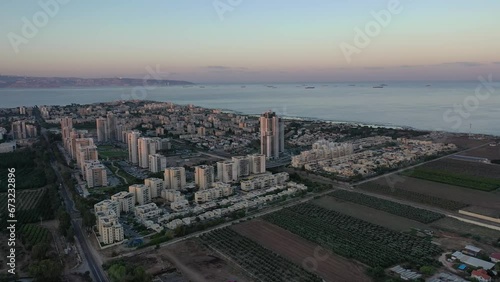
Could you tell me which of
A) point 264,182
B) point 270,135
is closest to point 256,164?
point 264,182

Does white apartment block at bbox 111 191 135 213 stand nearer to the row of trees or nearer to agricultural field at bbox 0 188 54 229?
agricultural field at bbox 0 188 54 229

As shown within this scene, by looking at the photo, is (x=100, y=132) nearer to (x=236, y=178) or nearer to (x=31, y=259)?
(x=236, y=178)

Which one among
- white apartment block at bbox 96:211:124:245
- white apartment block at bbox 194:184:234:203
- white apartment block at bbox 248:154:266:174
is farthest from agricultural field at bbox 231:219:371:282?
white apartment block at bbox 248:154:266:174

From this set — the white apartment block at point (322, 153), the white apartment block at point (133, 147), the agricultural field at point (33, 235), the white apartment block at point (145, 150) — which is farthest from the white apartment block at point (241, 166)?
the agricultural field at point (33, 235)

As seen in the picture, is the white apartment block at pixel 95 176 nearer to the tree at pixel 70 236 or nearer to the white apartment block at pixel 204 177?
the white apartment block at pixel 204 177

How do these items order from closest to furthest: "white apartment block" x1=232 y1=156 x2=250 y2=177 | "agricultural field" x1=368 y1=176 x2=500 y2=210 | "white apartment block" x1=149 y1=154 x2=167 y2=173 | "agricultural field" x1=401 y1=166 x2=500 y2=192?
1. "agricultural field" x1=368 y1=176 x2=500 y2=210
2. "agricultural field" x1=401 y1=166 x2=500 y2=192
3. "white apartment block" x1=232 y1=156 x2=250 y2=177
4. "white apartment block" x1=149 y1=154 x2=167 y2=173

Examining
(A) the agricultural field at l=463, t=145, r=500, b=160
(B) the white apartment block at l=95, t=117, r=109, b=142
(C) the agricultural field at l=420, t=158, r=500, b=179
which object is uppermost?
(B) the white apartment block at l=95, t=117, r=109, b=142

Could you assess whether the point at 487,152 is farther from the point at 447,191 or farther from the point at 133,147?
the point at 133,147
